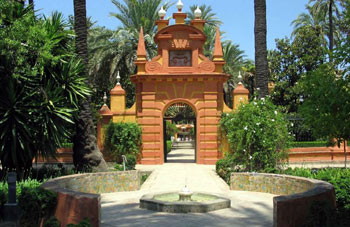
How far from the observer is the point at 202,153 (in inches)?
847

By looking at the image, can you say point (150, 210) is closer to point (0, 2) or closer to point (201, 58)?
point (0, 2)

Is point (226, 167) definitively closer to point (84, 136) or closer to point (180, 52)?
point (84, 136)

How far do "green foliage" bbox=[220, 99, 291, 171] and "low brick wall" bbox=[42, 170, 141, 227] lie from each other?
172 inches

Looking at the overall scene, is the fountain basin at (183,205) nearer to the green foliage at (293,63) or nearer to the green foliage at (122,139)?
the green foliage at (122,139)

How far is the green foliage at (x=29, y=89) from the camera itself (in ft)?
40.8

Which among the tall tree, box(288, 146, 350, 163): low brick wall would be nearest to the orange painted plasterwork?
the tall tree

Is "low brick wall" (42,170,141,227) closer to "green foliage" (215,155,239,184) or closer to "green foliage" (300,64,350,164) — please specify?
"green foliage" (215,155,239,184)

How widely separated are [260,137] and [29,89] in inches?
321

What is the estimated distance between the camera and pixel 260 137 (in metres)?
15.3

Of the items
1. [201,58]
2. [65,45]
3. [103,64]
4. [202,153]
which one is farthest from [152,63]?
[103,64]

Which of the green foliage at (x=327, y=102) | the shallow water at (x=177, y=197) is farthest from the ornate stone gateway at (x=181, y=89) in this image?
the green foliage at (x=327, y=102)

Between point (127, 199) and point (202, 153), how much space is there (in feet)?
33.3

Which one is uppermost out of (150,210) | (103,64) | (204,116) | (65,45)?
(103,64)

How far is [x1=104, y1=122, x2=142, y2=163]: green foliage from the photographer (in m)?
20.8
